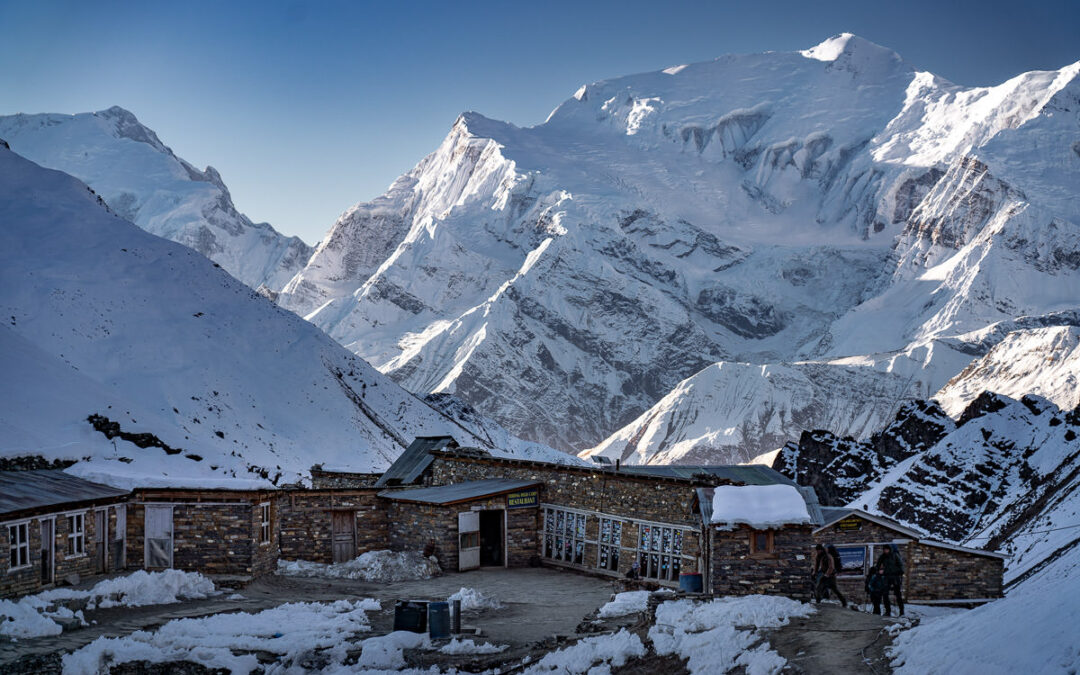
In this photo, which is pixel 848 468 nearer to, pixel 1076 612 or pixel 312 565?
pixel 312 565

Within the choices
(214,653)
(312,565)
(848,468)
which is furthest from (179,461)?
(848,468)

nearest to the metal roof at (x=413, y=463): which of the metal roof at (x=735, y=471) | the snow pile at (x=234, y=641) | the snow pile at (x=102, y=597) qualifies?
the metal roof at (x=735, y=471)

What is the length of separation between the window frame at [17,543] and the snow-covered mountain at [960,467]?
4990cm

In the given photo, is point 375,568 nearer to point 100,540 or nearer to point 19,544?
point 100,540

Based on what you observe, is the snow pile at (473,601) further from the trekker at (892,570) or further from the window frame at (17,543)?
the window frame at (17,543)

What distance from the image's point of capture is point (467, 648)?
1022 inches

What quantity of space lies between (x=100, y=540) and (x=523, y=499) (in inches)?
539

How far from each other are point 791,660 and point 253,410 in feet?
213

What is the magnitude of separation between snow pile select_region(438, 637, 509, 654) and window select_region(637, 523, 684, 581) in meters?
11.6

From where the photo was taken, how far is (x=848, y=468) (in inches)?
4638

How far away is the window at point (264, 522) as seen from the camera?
1433 inches

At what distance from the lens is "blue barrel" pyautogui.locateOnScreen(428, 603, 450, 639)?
27.0m

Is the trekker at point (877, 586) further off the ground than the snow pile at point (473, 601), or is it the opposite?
the trekker at point (877, 586)

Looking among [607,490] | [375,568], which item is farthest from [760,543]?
[375,568]
